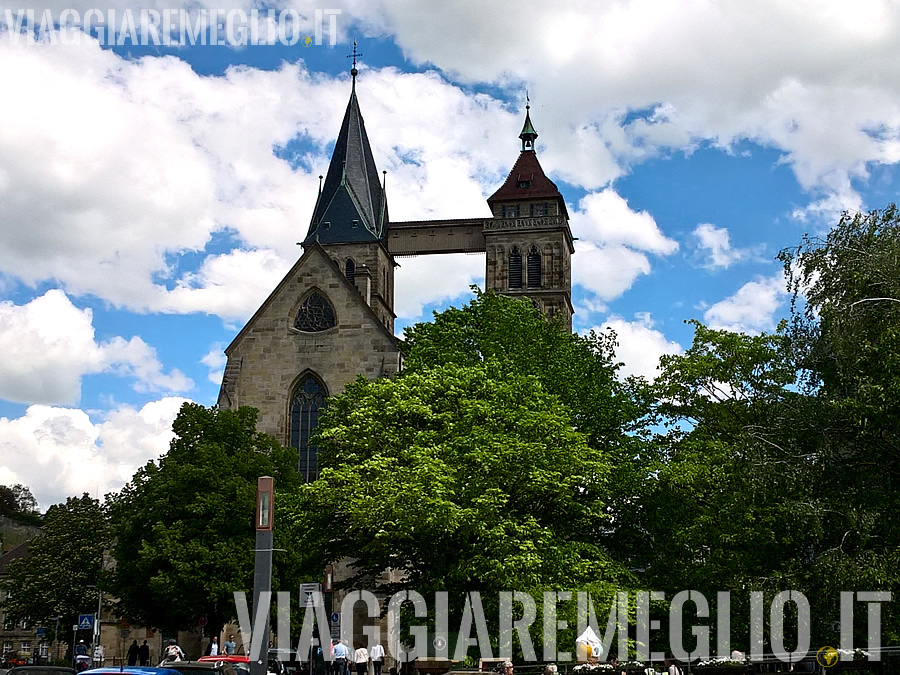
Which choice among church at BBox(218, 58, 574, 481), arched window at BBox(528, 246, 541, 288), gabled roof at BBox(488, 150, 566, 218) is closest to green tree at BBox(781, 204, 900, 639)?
church at BBox(218, 58, 574, 481)

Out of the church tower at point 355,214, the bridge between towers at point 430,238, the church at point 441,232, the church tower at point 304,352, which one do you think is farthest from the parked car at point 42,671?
the bridge between towers at point 430,238

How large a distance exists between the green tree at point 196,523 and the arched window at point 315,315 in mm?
9578

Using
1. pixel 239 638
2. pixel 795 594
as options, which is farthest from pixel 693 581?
pixel 239 638

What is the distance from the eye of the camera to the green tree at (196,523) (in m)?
32.3

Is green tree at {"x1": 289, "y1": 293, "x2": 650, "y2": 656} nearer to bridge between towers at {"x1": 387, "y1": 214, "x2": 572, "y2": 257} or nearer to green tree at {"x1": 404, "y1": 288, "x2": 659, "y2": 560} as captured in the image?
green tree at {"x1": 404, "y1": 288, "x2": 659, "y2": 560}

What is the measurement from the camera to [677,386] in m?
31.0

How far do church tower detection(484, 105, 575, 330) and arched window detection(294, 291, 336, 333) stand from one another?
21435 mm

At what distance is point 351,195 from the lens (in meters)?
67.9

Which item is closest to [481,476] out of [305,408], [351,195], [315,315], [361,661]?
[361,661]

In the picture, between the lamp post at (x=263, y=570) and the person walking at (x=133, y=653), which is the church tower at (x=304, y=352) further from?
the lamp post at (x=263, y=570)

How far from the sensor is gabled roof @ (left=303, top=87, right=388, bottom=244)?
219 feet

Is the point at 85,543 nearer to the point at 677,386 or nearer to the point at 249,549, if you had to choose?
the point at 249,549

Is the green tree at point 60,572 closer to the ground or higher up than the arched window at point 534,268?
closer to the ground

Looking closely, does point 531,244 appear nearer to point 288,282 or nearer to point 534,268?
point 534,268
